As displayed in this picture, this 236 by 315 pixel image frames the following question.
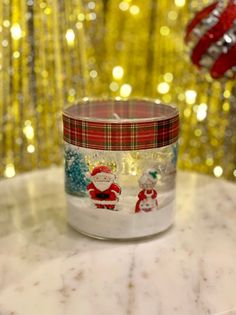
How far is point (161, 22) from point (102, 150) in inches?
21.6

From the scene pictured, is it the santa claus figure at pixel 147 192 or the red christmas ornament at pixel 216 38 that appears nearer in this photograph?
the santa claus figure at pixel 147 192

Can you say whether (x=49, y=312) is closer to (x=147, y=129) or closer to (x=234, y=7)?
(x=147, y=129)

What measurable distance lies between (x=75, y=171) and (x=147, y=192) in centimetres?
8

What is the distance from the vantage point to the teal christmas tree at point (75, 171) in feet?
1.69

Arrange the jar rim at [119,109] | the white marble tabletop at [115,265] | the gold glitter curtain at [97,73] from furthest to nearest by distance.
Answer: the gold glitter curtain at [97,73]
the jar rim at [119,109]
the white marble tabletop at [115,265]

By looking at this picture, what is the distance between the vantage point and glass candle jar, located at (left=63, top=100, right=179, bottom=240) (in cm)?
50

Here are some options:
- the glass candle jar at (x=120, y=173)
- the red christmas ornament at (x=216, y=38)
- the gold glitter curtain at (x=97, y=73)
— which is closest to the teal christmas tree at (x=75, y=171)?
the glass candle jar at (x=120, y=173)

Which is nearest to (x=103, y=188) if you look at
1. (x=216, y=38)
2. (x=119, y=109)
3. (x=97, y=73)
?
(x=119, y=109)

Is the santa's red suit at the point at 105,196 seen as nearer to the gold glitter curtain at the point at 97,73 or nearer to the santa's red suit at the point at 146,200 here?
the santa's red suit at the point at 146,200

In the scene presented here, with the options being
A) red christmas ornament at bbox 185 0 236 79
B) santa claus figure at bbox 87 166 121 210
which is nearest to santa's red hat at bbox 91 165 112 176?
santa claus figure at bbox 87 166 121 210

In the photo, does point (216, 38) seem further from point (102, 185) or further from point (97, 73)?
point (97, 73)

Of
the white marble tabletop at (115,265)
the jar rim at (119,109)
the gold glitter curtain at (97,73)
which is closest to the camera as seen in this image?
the white marble tabletop at (115,265)

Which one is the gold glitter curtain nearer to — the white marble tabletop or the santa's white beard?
the white marble tabletop

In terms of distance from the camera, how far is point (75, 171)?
0.52 meters
